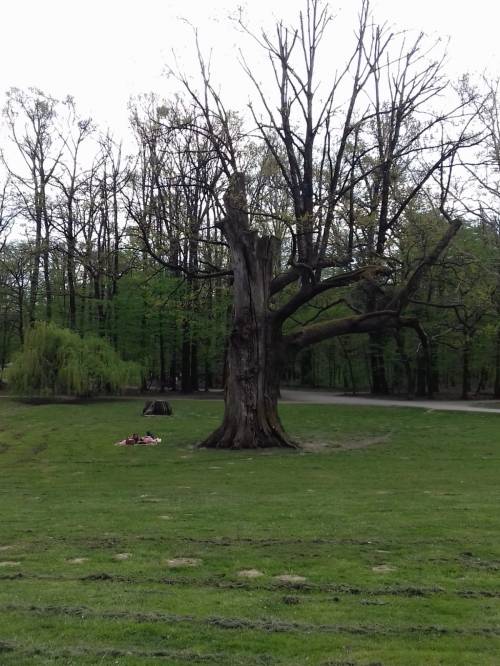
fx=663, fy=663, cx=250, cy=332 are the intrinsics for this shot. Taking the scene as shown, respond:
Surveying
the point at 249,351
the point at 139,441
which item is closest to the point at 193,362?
the point at 139,441

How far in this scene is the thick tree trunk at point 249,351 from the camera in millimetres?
20047

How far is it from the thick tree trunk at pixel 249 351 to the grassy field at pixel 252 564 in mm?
3698

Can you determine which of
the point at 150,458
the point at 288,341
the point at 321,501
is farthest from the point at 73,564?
the point at 288,341

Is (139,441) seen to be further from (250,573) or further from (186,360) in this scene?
(186,360)

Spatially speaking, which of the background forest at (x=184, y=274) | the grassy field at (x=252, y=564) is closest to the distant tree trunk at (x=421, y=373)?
the background forest at (x=184, y=274)

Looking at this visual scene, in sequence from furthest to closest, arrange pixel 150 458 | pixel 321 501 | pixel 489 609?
Answer: pixel 150 458 → pixel 321 501 → pixel 489 609

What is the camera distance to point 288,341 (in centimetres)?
2108

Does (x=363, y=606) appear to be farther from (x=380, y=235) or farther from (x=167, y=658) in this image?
(x=380, y=235)

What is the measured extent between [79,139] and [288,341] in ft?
116

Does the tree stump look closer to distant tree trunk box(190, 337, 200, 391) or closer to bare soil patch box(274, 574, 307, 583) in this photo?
distant tree trunk box(190, 337, 200, 391)

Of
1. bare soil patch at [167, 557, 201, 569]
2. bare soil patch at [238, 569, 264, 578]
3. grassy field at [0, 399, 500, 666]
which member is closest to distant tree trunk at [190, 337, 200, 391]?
grassy field at [0, 399, 500, 666]

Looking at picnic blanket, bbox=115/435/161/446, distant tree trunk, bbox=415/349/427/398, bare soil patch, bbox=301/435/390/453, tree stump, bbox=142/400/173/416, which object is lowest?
bare soil patch, bbox=301/435/390/453

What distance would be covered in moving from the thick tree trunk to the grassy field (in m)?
3.70

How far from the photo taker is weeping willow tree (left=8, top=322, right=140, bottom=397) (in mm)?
37906
